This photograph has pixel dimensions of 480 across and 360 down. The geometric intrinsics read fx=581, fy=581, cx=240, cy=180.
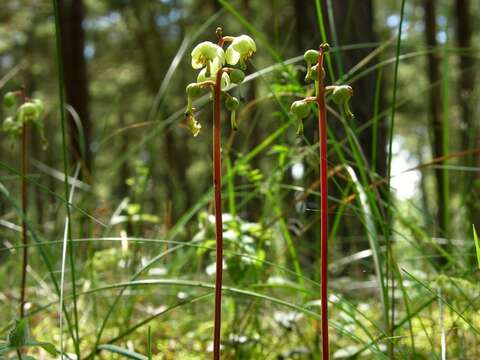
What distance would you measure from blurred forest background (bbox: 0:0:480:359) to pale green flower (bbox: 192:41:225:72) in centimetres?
28

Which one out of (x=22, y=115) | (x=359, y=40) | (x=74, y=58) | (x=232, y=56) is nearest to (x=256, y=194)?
(x=22, y=115)

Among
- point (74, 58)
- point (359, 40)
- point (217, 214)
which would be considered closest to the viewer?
point (217, 214)

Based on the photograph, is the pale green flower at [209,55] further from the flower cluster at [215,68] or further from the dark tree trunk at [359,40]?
the dark tree trunk at [359,40]

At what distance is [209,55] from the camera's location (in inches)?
38.2

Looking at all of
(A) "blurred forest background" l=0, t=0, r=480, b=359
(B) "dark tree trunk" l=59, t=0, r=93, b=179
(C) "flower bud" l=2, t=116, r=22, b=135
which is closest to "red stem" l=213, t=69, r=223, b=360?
(A) "blurred forest background" l=0, t=0, r=480, b=359

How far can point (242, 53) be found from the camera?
985 mm

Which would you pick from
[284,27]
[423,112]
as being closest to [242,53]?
[284,27]

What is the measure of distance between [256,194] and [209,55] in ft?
4.14

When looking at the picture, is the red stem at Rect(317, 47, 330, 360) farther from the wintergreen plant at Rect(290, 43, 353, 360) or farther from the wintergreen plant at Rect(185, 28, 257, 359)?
the wintergreen plant at Rect(185, 28, 257, 359)

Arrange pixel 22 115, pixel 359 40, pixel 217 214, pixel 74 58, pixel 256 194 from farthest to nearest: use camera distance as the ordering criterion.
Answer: pixel 74 58
pixel 359 40
pixel 256 194
pixel 22 115
pixel 217 214

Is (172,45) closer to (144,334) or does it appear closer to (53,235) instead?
(53,235)

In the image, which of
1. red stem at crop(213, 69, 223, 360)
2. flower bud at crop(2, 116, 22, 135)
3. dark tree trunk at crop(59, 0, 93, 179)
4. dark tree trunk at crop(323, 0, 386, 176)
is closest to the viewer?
red stem at crop(213, 69, 223, 360)

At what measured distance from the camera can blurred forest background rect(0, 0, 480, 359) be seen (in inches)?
66.2

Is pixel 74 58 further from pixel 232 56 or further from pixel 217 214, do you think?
pixel 217 214
